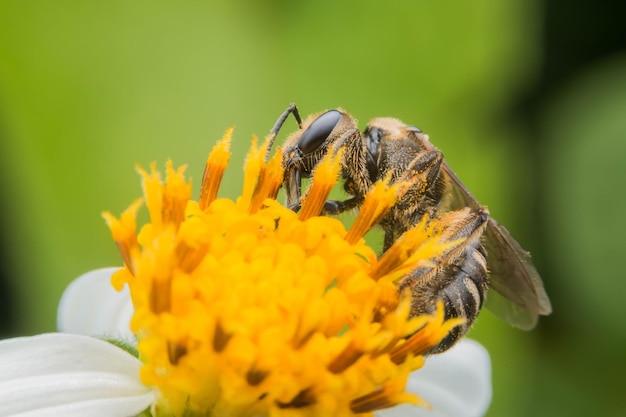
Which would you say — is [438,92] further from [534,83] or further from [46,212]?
[46,212]

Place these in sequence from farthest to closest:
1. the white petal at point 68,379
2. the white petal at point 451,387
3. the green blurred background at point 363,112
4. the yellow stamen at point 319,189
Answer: the green blurred background at point 363,112 → the white petal at point 451,387 → the yellow stamen at point 319,189 → the white petal at point 68,379

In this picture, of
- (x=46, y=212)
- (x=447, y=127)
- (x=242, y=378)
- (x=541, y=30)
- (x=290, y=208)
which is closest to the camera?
(x=242, y=378)

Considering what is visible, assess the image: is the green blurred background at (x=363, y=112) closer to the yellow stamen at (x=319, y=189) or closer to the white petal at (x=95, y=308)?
the white petal at (x=95, y=308)

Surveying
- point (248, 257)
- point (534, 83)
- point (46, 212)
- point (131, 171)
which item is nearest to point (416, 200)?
point (248, 257)

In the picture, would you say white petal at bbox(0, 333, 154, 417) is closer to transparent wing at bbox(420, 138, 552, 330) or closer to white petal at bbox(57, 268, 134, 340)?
white petal at bbox(57, 268, 134, 340)

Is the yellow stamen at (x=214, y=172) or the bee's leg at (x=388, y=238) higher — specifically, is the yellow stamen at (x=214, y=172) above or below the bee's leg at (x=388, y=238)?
above

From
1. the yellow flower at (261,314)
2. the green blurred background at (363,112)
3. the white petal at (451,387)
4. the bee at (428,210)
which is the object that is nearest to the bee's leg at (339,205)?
the bee at (428,210)
